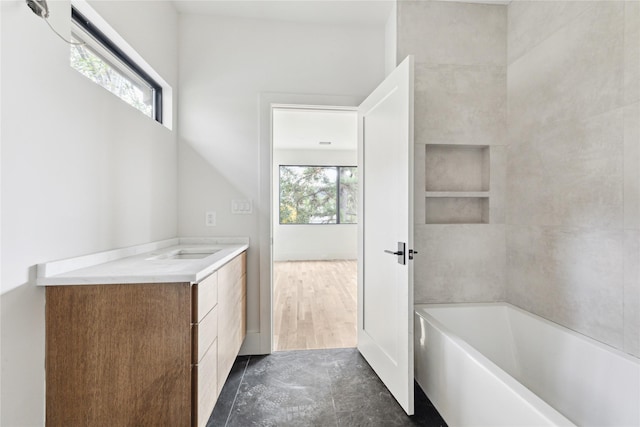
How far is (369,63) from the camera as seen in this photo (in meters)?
2.43

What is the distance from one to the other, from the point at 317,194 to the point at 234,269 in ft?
16.7

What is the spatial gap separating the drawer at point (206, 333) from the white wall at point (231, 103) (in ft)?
2.99

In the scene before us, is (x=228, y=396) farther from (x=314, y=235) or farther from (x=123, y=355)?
(x=314, y=235)

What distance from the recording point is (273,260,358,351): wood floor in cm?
260

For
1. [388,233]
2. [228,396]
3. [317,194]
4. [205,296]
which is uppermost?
[317,194]

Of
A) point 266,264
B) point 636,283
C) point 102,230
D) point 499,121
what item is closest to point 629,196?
point 636,283

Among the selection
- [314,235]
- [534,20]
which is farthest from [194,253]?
[314,235]

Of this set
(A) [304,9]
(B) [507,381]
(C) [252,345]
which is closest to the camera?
(B) [507,381]

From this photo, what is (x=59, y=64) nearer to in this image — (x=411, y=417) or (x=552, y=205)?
(x=411, y=417)

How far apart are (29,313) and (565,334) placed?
2478 millimetres

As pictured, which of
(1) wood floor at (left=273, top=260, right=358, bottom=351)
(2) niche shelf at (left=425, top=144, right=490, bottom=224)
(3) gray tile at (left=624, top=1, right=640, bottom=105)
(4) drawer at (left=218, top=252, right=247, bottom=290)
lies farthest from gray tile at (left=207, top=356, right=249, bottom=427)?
(3) gray tile at (left=624, top=1, right=640, bottom=105)

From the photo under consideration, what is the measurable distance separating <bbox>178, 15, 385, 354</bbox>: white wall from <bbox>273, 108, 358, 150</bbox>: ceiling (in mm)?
1368

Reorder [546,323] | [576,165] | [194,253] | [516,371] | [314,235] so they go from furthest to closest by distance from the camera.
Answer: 1. [314,235]
2. [194,253]
3. [516,371]
4. [546,323]
5. [576,165]

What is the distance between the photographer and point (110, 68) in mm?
1681
